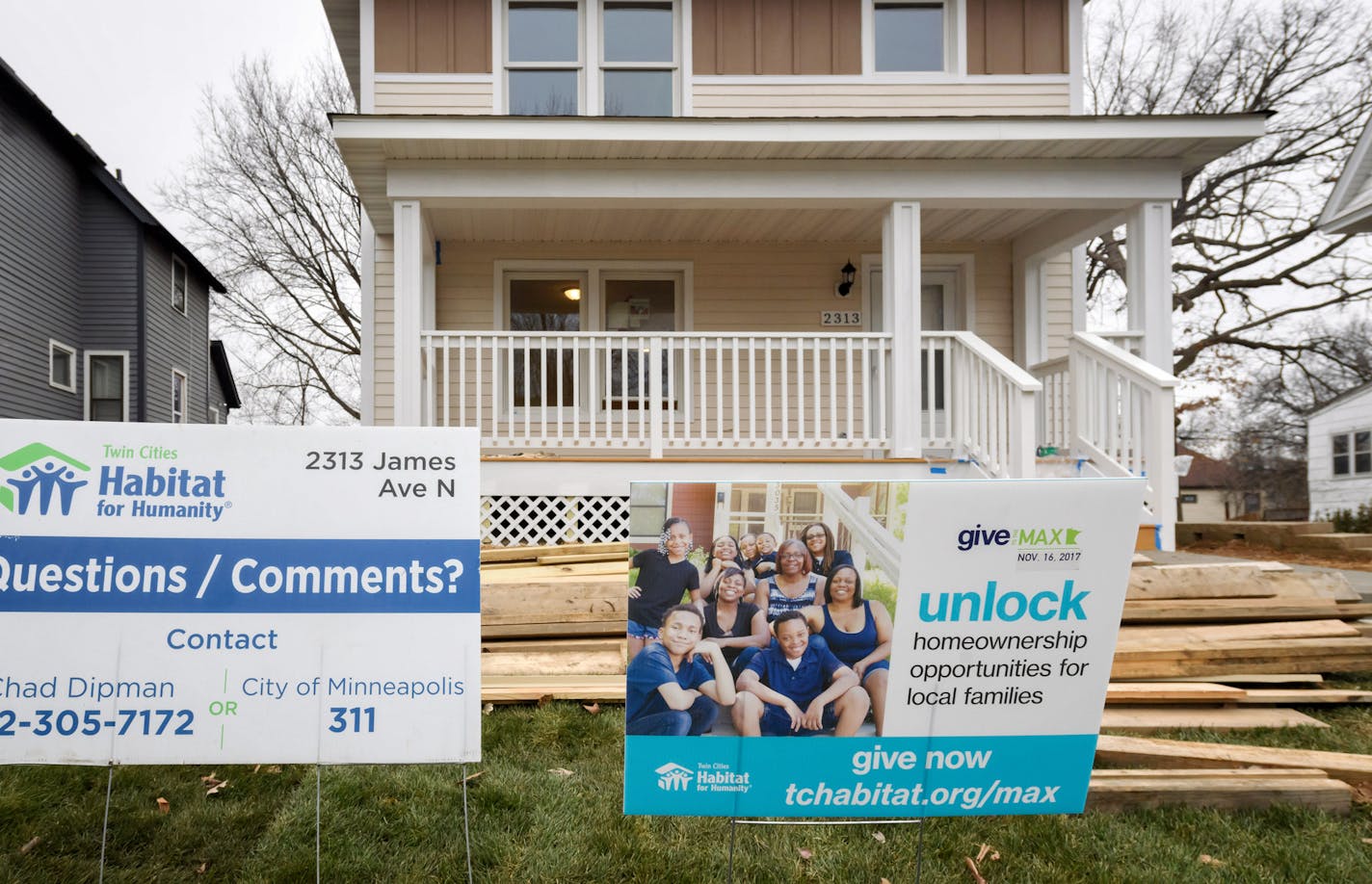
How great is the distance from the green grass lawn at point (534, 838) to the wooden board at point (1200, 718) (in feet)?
2.33

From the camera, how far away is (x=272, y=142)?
64.7 feet

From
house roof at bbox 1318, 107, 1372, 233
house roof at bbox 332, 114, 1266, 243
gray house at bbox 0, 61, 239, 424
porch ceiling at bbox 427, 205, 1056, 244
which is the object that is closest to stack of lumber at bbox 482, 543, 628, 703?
house roof at bbox 332, 114, 1266, 243

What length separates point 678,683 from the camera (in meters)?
2.08

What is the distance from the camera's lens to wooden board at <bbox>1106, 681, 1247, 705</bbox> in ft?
11.9

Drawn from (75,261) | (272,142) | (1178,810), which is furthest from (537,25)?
(75,261)

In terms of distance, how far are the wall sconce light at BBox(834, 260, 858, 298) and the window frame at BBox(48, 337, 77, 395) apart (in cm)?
1704

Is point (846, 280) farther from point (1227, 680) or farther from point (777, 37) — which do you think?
point (1227, 680)

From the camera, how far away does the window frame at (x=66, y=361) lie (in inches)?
658

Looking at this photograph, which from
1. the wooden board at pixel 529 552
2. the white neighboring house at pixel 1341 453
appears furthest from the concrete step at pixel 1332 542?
the white neighboring house at pixel 1341 453

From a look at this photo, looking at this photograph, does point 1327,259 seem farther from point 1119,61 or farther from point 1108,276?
point 1119,61

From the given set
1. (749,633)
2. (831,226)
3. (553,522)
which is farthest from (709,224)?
(749,633)

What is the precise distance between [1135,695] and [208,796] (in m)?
3.93

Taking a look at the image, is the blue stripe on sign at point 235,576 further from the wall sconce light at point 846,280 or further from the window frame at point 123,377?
the window frame at point 123,377

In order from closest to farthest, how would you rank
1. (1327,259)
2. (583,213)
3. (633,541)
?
(633,541), (583,213), (1327,259)
